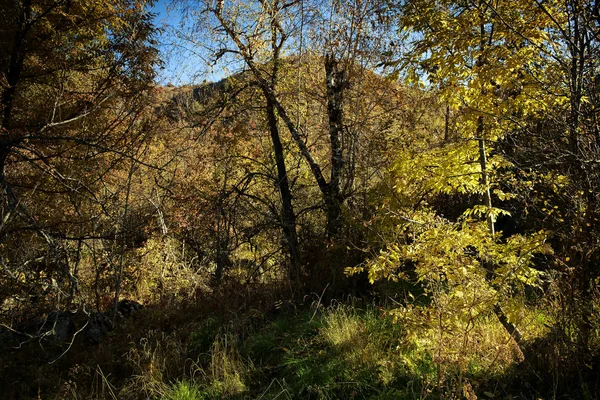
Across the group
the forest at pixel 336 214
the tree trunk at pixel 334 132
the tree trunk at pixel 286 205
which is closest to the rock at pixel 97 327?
the forest at pixel 336 214

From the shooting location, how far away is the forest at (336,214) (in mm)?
3012

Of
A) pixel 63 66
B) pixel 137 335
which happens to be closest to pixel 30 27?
pixel 63 66

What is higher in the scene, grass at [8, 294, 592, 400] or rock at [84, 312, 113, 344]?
grass at [8, 294, 592, 400]

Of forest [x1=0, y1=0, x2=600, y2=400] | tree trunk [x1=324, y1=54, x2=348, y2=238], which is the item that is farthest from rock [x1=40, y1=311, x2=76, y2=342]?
tree trunk [x1=324, y1=54, x2=348, y2=238]

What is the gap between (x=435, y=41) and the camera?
3.86m

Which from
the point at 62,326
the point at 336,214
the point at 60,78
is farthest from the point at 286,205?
the point at 62,326

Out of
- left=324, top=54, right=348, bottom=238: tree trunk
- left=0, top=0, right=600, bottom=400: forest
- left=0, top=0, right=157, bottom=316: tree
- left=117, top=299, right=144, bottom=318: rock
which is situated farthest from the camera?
left=117, top=299, right=144, bottom=318: rock

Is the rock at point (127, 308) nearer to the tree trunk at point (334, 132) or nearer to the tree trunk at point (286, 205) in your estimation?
the tree trunk at point (286, 205)

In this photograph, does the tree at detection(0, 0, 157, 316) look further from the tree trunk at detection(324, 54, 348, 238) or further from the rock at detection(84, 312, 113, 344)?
the tree trunk at detection(324, 54, 348, 238)

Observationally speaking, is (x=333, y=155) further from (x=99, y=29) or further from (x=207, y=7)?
(x=99, y=29)

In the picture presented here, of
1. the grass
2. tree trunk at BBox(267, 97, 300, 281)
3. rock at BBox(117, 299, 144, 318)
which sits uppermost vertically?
tree trunk at BBox(267, 97, 300, 281)

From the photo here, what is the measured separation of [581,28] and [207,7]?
223 inches

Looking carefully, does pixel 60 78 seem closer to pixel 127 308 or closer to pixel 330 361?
pixel 127 308

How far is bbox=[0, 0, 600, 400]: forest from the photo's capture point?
3012mm
